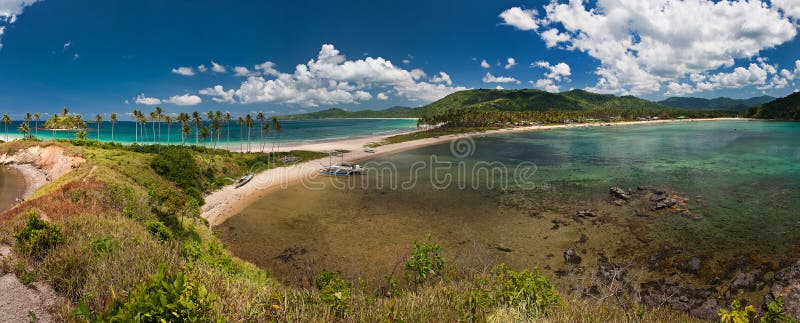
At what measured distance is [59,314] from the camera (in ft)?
23.5

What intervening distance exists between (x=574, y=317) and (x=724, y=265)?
67.3 feet

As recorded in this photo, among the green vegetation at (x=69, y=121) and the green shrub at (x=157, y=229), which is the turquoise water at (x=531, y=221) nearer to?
the green shrub at (x=157, y=229)

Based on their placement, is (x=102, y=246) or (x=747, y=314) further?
(x=102, y=246)

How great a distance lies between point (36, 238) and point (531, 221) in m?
32.5

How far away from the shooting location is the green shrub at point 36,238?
33.0 feet

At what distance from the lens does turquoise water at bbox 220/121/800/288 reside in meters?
23.3

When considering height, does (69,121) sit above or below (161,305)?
above

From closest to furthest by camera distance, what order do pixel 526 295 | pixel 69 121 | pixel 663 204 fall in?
pixel 526 295, pixel 663 204, pixel 69 121

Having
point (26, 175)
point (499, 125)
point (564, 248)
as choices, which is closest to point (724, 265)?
point (564, 248)

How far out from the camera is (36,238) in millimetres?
10250

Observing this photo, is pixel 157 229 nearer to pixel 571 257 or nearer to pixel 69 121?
pixel 571 257

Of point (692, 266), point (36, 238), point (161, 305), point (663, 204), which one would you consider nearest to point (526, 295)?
point (161, 305)

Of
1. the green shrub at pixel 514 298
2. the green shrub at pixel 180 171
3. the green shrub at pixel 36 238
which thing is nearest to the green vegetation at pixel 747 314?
the green shrub at pixel 514 298

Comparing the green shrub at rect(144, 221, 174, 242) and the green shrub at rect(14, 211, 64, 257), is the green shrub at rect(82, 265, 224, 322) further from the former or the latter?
the green shrub at rect(144, 221, 174, 242)
